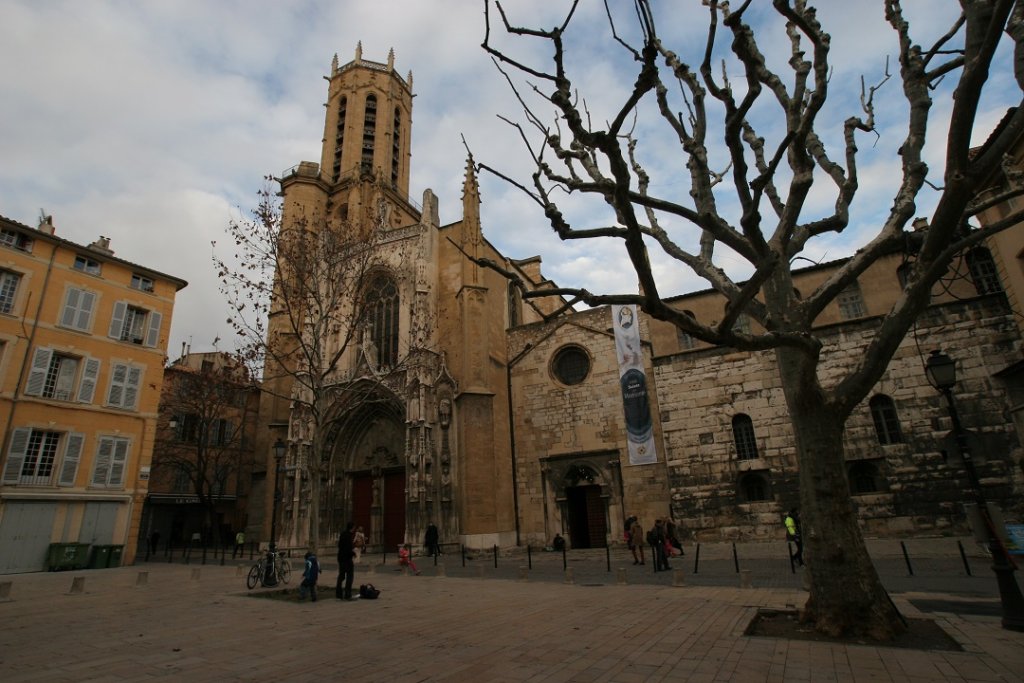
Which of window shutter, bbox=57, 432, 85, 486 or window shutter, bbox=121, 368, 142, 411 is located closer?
window shutter, bbox=57, 432, 85, 486

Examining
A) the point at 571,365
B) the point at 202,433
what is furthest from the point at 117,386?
the point at 571,365

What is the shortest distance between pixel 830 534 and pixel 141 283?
24156 millimetres

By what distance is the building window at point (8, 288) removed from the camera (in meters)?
17.3

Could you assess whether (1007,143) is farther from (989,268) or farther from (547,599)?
(989,268)

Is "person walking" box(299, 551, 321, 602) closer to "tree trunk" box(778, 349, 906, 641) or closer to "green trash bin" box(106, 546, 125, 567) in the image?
"tree trunk" box(778, 349, 906, 641)

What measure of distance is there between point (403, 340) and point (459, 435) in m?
5.29

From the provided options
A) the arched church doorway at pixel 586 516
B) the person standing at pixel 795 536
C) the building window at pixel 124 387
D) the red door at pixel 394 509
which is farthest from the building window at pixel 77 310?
the person standing at pixel 795 536

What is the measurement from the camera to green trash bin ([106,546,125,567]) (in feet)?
60.0

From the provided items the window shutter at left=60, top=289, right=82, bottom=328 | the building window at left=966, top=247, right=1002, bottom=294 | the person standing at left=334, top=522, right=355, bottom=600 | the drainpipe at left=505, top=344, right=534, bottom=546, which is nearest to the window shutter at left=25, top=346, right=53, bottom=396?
the window shutter at left=60, top=289, right=82, bottom=328

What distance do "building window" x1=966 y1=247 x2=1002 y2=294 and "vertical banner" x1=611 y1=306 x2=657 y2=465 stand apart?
10694 millimetres

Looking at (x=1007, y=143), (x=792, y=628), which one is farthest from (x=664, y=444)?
(x=1007, y=143)

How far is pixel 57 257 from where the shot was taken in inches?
738

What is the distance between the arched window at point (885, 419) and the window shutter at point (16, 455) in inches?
1049

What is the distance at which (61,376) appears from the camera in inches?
715
